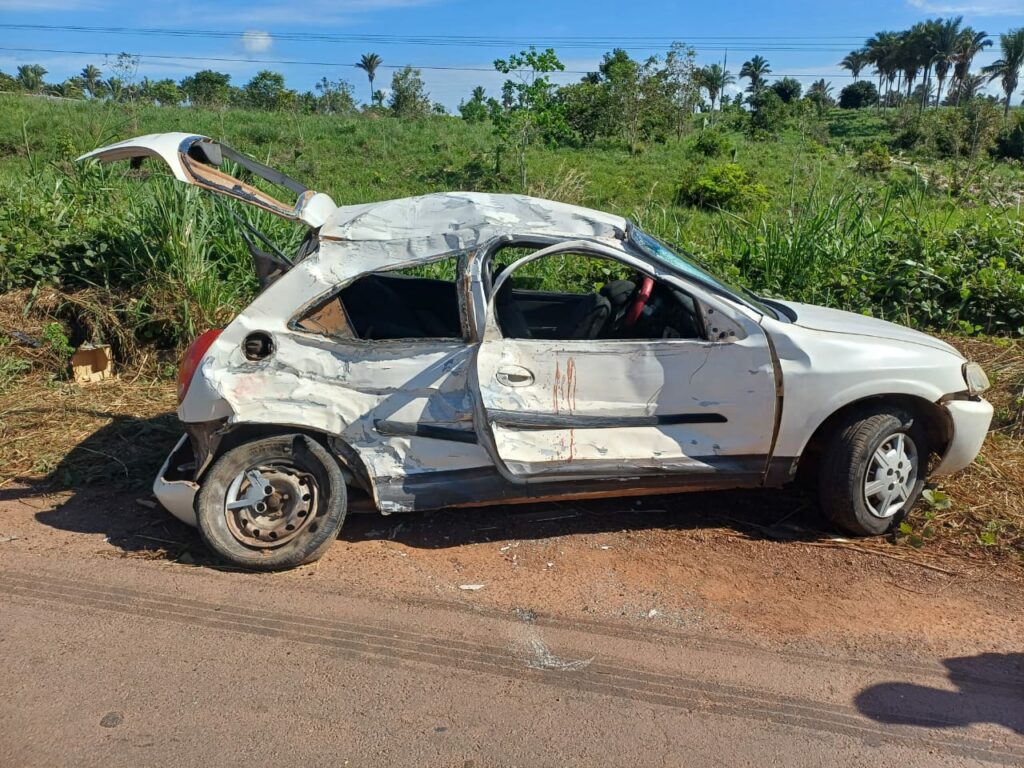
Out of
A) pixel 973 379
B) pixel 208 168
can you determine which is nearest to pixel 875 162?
pixel 973 379

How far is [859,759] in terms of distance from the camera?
301cm

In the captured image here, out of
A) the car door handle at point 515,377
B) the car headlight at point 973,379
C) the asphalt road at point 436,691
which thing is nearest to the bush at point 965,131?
the car headlight at point 973,379

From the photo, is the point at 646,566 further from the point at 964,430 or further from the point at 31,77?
the point at 31,77

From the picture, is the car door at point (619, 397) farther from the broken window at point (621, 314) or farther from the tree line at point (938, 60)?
the tree line at point (938, 60)

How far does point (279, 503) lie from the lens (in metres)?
4.39

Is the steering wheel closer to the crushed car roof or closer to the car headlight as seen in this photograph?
the crushed car roof

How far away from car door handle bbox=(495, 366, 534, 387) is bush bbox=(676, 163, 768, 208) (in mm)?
17713

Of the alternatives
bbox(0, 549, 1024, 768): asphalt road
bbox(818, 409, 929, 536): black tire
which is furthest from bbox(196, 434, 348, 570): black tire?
bbox(818, 409, 929, 536): black tire

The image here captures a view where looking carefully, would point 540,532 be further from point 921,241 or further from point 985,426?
point 921,241

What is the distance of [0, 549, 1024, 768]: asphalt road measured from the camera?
3051 mm

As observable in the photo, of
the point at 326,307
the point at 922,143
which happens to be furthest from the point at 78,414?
the point at 922,143

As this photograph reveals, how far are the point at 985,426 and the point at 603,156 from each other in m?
26.3

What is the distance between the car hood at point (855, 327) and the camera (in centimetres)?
457

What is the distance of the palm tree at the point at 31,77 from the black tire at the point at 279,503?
5891 centimetres
